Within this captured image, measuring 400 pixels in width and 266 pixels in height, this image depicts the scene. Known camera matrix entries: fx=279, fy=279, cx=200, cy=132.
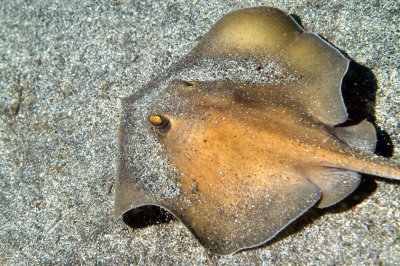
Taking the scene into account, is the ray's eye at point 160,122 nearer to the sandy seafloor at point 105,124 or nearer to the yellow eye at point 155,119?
the yellow eye at point 155,119

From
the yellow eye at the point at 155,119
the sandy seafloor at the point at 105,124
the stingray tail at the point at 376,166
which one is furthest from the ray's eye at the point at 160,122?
the stingray tail at the point at 376,166

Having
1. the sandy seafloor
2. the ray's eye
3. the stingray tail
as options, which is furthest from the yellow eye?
the stingray tail

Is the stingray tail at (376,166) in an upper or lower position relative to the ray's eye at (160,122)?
upper

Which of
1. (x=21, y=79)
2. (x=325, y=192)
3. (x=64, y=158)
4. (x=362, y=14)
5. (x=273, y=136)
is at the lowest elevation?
(x=64, y=158)

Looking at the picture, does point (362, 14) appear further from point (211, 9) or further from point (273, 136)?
point (273, 136)

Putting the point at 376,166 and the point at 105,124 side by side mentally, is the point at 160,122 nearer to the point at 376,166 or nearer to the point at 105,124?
the point at 105,124

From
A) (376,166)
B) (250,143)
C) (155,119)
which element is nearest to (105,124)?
(155,119)

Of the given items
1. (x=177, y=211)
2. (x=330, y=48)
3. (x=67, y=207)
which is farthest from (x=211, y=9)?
(x=67, y=207)

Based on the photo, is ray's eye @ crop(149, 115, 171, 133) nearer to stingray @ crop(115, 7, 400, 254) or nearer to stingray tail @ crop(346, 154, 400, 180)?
stingray @ crop(115, 7, 400, 254)
